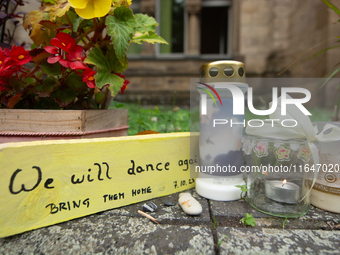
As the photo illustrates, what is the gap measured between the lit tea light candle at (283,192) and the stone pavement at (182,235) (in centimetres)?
8

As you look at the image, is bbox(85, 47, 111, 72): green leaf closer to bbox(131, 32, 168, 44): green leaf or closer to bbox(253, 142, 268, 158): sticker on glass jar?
bbox(131, 32, 168, 44): green leaf

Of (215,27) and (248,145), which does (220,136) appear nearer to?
(248,145)

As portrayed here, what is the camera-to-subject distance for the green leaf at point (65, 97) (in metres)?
0.82

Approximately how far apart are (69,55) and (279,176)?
0.97m

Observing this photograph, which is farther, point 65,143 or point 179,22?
point 179,22

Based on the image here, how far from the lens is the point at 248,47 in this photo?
4.75m

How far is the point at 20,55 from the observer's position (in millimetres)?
740

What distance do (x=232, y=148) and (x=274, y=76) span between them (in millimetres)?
4561

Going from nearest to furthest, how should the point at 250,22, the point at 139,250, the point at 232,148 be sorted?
1. the point at 139,250
2. the point at 232,148
3. the point at 250,22

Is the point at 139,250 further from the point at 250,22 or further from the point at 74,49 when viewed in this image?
the point at 250,22

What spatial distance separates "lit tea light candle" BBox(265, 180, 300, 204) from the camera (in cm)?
79

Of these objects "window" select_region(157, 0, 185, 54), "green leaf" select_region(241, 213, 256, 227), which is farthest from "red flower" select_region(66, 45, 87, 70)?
"window" select_region(157, 0, 185, 54)

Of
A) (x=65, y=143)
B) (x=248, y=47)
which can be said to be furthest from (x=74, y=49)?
(x=248, y=47)

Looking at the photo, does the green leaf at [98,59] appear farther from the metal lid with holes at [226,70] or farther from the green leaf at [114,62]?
the metal lid with holes at [226,70]
